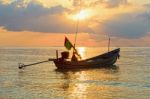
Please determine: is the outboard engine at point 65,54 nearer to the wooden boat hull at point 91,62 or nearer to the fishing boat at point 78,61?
the fishing boat at point 78,61

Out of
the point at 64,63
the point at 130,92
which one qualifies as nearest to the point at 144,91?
the point at 130,92

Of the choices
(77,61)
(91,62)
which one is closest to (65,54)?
(77,61)

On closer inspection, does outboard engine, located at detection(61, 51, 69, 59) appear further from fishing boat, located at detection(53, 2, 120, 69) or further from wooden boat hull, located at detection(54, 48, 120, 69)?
wooden boat hull, located at detection(54, 48, 120, 69)

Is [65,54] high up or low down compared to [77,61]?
up

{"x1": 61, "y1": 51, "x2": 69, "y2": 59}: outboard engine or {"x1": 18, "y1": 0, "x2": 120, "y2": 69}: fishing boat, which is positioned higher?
{"x1": 61, "y1": 51, "x2": 69, "y2": 59}: outboard engine

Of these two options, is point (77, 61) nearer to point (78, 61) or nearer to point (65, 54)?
point (78, 61)

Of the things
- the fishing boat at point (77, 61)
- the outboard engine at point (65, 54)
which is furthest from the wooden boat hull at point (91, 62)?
the outboard engine at point (65, 54)

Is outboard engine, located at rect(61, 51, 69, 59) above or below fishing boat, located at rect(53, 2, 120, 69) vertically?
above

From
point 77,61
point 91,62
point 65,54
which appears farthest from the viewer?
point 91,62

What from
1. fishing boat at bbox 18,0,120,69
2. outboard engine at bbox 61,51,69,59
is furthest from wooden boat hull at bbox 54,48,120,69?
outboard engine at bbox 61,51,69,59

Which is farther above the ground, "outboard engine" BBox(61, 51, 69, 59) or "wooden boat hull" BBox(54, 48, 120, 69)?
"outboard engine" BBox(61, 51, 69, 59)

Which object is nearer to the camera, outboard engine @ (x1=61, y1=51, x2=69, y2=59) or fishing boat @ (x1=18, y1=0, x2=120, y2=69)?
outboard engine @ (x1=61, y1=51, x2=69, y2=59)

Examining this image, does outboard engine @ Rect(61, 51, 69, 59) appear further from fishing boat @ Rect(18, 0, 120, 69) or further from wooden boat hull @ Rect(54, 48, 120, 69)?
wooden boat hull @ Rect(54, 48, 120, 69)

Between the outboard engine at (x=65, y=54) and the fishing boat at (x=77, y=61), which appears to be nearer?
the outboard engine at (x=65, y=54)
